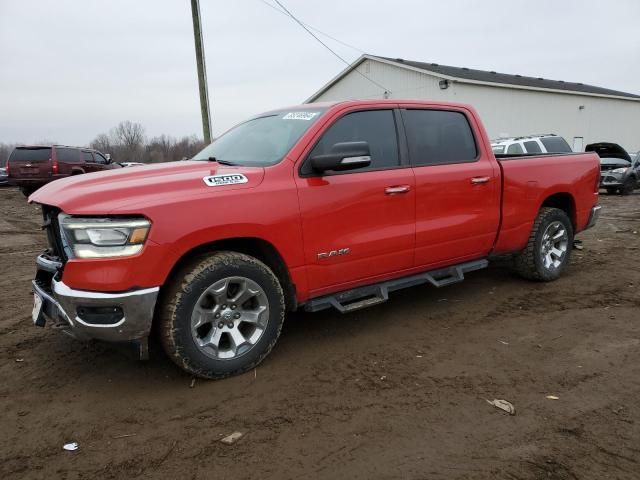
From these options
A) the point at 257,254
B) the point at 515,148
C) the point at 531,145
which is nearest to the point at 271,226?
the point at 257,254

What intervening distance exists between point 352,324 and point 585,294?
2579mm

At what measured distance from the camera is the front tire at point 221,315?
3.01 m

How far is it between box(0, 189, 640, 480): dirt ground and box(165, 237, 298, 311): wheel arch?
53 cm

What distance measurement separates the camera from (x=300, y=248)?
3436 mm

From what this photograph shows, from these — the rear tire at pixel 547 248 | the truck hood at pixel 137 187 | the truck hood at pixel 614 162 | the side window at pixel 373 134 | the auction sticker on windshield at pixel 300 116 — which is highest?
the auction sticker on windshield at pixel 300 116

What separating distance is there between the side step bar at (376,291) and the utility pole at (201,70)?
9.76 m

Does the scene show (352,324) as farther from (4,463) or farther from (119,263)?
(4,463)

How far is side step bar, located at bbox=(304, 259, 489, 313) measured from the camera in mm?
3680

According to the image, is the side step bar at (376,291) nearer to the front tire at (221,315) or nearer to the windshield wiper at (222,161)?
the front tire at (221,315)

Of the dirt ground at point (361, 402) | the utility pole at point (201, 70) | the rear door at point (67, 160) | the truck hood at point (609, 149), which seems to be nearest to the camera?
the dirt ground at point (361, 402)

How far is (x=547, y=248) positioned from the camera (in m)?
5.42

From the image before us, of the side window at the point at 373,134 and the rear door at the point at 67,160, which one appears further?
the rear door at the point at 67,160

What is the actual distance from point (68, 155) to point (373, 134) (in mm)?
15864

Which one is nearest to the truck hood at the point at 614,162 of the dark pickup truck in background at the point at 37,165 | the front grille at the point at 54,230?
the front grille at the point at 54,230
